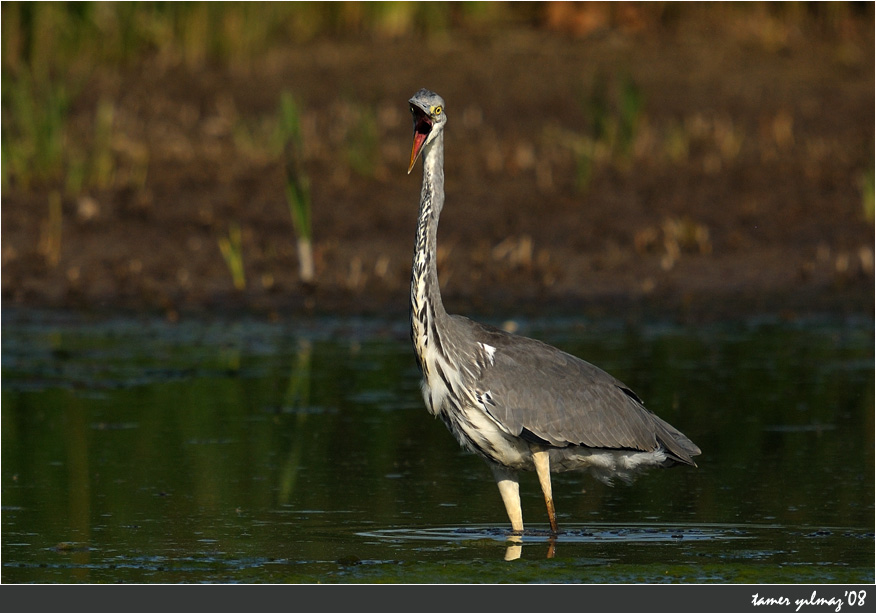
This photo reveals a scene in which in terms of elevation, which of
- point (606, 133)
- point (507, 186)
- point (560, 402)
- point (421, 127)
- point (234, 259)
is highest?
point (606, 133)

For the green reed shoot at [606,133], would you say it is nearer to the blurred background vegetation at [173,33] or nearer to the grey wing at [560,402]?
the blurred background vegetation at [173,33]

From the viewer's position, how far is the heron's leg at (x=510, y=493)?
23.1 ft

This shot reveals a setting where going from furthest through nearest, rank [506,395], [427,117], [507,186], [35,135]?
[507,186] < [35,135] < [427,117] < [506,395]

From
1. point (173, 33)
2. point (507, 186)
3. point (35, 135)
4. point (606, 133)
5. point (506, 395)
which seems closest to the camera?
point (506, 395)

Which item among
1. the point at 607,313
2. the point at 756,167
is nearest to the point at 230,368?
the point at 607,313

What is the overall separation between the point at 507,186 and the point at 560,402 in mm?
9227

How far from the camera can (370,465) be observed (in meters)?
8.38

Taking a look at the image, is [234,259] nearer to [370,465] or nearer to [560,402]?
[370,465]

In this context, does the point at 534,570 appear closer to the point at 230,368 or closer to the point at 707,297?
the point at 230,368

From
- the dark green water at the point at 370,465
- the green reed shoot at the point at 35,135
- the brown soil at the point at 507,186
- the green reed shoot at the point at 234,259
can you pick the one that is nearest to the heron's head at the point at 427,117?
the dark green water at the point at 370,465

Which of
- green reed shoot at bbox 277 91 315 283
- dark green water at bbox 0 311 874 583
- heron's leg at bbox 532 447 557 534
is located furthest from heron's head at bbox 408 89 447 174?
green reed shoot at bbox 277 91 315 283

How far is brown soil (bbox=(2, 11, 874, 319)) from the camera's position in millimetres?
13609

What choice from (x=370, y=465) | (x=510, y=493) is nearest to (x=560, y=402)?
(x=510, y=493)

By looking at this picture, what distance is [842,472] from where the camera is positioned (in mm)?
8055
